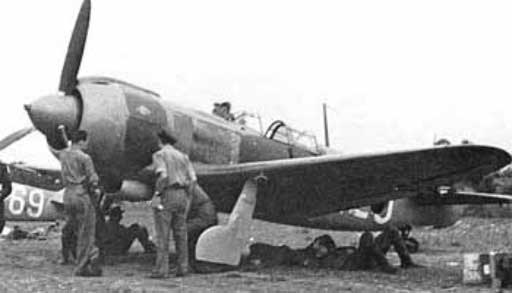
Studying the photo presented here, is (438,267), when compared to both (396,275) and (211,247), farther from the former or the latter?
(211,247)

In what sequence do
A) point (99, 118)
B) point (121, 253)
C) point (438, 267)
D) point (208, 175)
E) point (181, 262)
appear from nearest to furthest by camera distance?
1. point (181, 262)
2. point (99, 118)
3. point (208, 175)
4. point (438, 267)
5. point (121, 253)

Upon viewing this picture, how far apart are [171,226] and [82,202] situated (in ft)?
3.34

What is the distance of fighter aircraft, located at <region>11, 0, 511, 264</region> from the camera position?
29.0 ft

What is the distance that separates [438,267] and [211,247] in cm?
383

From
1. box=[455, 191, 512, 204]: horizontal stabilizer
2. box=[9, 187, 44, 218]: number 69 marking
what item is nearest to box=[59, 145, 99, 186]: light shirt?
box=[455, 191, 512, 204]: horizontal stabilizer

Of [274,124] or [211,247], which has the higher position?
[274,124]

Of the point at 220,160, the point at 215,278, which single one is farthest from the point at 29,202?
the point at 215,278

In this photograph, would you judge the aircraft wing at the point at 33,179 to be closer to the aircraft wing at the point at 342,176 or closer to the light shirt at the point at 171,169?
the aircraft wing at the point at 342,176

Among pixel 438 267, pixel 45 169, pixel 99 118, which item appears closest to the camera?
pixel 99 118

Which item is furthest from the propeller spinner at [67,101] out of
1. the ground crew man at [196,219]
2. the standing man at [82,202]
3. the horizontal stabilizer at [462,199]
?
the horizontal stabilizer at [462,199]

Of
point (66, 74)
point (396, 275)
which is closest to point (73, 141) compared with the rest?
point (66, 74)

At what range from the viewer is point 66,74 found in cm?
941

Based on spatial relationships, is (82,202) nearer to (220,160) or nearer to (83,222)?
(83,222)

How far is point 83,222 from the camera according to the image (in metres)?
8.25
